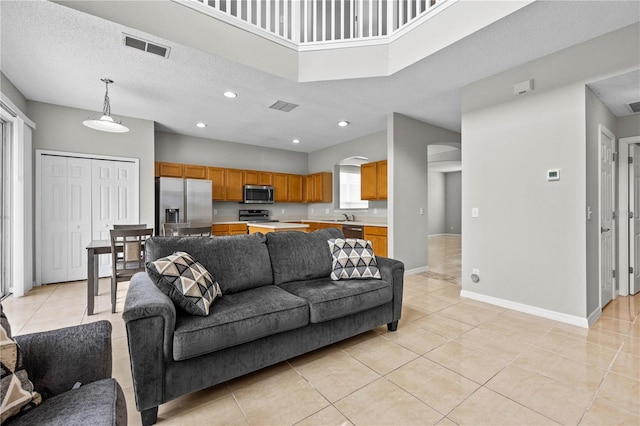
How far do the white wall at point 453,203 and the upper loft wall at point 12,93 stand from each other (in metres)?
12.5

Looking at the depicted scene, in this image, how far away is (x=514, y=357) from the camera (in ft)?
7.55

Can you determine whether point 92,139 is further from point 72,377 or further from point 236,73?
point 72,377

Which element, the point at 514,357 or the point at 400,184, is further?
the point at 400,184

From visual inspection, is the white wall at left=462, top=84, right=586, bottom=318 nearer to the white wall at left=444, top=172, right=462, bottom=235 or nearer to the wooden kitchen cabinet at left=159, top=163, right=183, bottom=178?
the wooden kitchen cabinet at left=159, top=163, right=183, bottom=178

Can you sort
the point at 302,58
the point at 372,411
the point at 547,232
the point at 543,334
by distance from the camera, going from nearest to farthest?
1. the point at 372,411
2. the point at 543,334
3. the point at 547,232
4. the point at 302,58

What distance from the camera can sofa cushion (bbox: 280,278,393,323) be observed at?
2.21 m

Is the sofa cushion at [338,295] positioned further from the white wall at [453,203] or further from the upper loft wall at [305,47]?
the white wall at [453,203]

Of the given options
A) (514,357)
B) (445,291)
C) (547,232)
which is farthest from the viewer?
(445,291)

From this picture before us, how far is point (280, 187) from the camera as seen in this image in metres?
7.43

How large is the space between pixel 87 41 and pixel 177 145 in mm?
3511

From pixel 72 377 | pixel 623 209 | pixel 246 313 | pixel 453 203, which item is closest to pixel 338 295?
pixel 246 313

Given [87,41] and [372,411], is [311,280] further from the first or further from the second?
[87,41]

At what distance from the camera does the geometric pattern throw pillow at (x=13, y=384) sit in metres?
0.94

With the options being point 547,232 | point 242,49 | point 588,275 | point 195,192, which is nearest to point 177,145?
point 195,192
